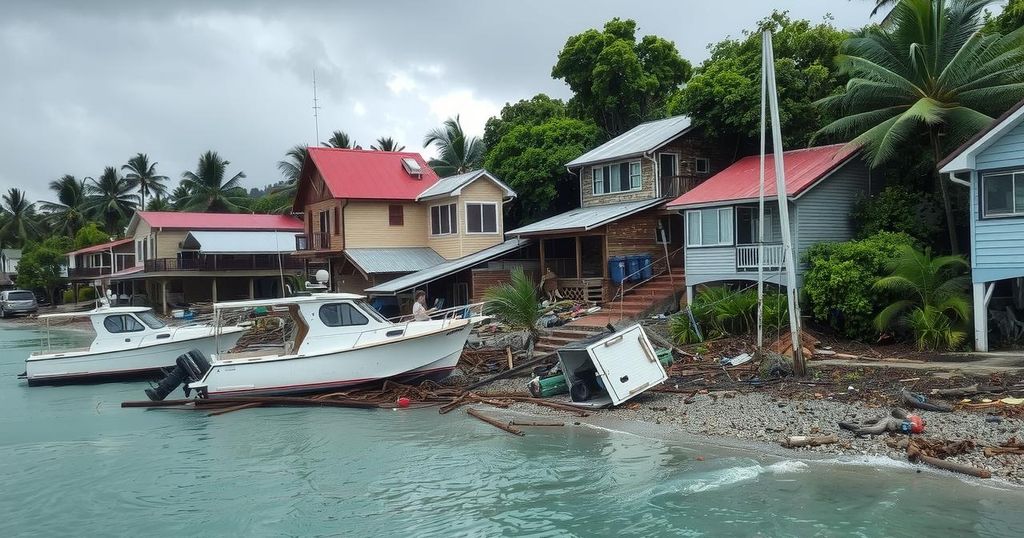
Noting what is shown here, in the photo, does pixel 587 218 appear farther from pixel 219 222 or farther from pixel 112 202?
pixel 112 202

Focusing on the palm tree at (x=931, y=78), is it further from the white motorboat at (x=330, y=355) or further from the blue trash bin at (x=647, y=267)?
the white motorboat at (x=330, y=355)

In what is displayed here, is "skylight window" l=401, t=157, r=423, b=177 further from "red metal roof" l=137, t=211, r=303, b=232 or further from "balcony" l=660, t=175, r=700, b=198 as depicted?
"balcony" l=660, t=175, r=700, b=198

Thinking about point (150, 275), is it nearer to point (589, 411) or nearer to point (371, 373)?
point (371, 373)

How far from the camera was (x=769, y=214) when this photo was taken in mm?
23359

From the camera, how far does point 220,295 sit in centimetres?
4925

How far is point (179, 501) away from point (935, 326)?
16083 mm

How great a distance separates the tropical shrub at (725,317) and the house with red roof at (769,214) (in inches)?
51.3

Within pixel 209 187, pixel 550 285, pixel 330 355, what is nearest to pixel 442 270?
pixel 550 285

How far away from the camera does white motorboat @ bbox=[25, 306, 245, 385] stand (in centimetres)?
2417

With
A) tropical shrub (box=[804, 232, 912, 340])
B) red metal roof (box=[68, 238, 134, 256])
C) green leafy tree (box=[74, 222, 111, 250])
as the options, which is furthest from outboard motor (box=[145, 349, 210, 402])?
green leafy tree (box=[74, 222, 111, 250])

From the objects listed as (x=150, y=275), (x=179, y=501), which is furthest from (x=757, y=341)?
(x=150, y=275)

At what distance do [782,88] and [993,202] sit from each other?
32.3 feet

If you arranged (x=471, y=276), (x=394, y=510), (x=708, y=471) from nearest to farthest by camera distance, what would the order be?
(x=394, y=510), (x=708, y=471), (x=471, y=276)

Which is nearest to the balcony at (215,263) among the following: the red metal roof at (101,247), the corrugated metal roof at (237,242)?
the corrugated metal roof at (237,242)
